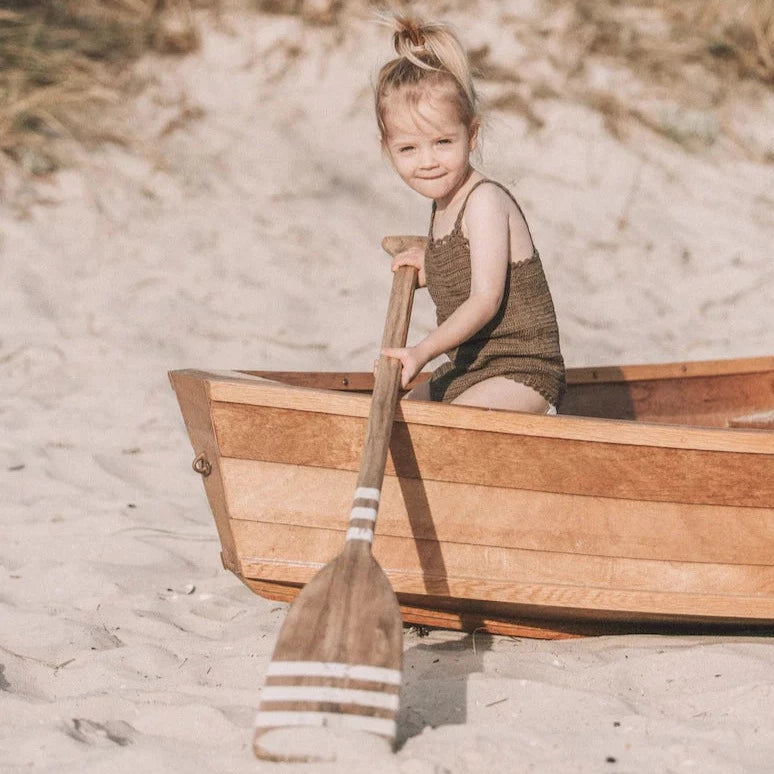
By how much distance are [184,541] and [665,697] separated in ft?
5.57

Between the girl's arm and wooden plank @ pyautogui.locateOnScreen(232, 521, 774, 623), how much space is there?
0.51m

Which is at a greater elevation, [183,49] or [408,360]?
[183,49]

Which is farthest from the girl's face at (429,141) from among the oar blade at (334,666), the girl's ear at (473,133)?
the oar blade at (334,666)

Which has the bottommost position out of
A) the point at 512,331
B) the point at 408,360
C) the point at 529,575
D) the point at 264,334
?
the point at 529,575

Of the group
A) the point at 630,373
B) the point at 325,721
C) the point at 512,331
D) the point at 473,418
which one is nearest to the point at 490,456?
the point at 473,418

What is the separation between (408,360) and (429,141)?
0.56m

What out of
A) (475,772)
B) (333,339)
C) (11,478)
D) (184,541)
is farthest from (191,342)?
(475,772)

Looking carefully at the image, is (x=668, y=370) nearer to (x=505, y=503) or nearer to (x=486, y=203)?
(x=486, y=203)

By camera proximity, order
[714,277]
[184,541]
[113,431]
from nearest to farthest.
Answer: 1. [184,541]
2. [113,431]
3. [714,277]

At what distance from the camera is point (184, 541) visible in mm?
3701

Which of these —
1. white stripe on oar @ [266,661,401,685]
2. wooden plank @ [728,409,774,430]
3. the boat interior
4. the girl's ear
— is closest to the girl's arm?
the girl's ear

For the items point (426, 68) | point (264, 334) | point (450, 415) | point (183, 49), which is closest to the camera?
point (450, 415)

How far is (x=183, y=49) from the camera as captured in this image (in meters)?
7.33

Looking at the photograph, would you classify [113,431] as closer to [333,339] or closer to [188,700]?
[333,339]
